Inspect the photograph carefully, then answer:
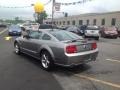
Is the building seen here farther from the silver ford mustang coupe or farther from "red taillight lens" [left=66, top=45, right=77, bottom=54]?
"red taillight lens" [left=66, top=45, right=77, bottom=54]

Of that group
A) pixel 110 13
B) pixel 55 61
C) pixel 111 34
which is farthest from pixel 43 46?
pixel 110 13

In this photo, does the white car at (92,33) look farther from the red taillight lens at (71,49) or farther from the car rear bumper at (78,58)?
the red taillight lens at (71,49)

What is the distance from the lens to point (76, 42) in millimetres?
7793

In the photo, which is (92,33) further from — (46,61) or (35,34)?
(46,61)

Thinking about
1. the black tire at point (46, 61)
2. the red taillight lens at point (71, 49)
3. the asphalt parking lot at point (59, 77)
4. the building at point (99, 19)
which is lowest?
the building at point (99, 19)

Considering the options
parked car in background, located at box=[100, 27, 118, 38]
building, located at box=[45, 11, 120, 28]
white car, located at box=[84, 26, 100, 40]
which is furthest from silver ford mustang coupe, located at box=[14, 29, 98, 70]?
building, located at box=[45, 11, 120, 28]

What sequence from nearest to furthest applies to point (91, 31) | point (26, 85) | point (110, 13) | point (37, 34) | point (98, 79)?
point (26, 85) → point (98, 79) → point (37, 34) → point (91, 31) → point (110, 13)

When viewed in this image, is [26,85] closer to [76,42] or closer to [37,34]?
[76,42]

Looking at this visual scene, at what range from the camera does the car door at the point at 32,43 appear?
9150 mm

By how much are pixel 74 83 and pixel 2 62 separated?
160 inches

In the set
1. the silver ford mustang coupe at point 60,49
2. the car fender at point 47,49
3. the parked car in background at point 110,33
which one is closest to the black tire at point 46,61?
the silver ford mustang coupe at point 60,49

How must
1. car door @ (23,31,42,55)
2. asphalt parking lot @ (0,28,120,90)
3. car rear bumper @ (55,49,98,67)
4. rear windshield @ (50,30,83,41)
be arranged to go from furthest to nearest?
1. car door @ (23,31,42,55)
2. rear windshield @ (50,30,83,41)
3. car rear bumper @ (55,49,98,67)
4. asphalt parking lot @ (0,28,120,90)

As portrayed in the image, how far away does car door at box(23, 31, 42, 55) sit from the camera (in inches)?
360

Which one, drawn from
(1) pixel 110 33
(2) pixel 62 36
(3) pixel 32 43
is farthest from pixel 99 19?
(2) pixel 62 36
